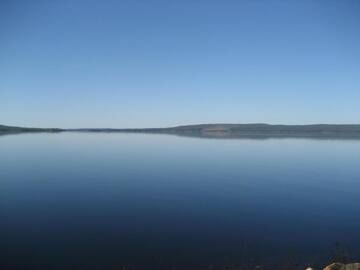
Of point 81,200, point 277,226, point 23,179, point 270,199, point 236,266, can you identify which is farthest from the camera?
point 23,179

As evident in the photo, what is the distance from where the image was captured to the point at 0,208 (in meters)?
18.8

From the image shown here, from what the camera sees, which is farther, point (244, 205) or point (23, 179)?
point (23, 179)

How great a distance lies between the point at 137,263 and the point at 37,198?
11921 millimetres

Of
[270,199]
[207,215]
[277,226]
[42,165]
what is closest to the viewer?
[277,226]

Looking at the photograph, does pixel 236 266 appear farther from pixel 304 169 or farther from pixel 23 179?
pixel 304 169

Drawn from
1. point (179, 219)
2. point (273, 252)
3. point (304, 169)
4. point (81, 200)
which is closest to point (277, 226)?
point (273, 252)

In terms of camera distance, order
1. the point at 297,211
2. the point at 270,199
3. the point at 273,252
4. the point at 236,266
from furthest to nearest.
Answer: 1. the point at 270,199
2. the point at 297,211
3. the point at 273,252
4. the point at 236,266

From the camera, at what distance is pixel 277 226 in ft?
55.5

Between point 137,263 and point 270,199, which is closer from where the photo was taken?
point 137,263

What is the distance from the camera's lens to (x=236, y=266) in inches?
488

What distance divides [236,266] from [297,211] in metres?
8.84

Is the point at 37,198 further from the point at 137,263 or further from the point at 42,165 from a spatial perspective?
the point at 42,165

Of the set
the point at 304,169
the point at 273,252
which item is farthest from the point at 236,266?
the point at 304,169

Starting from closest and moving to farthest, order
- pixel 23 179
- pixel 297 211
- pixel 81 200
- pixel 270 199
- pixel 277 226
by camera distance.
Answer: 1. pixel 277 226
2. pixel 297 211
3. pixel 81 200
4. pixel 270 199
5. pixel 23 179
